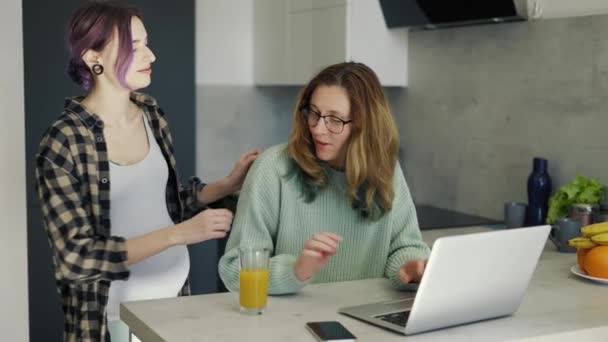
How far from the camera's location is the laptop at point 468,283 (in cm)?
159

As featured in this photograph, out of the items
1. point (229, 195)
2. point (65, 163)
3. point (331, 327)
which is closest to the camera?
point (331, 327)

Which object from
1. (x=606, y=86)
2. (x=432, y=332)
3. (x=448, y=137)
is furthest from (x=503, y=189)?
(x=432, y=332)

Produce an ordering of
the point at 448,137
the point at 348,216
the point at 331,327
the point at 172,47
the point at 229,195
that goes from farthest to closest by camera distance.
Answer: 1. the point at 172,47
2. the point at 448,137
3. the point at 229,195
4. the point at 348,216
5. the point at 331,327

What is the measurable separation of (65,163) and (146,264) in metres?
0.37

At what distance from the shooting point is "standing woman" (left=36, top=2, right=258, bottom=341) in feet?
6.73

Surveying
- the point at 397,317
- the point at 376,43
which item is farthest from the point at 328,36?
the point at 397,317

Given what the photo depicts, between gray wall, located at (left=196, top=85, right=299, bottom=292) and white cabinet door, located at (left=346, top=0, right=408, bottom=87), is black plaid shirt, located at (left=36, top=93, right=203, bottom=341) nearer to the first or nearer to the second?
white cabinet door, located at (left=346, top=0, right=408, bottom=87)

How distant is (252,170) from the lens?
217 centimetres

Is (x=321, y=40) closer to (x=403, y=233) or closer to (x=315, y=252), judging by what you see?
(x=403, y=233)

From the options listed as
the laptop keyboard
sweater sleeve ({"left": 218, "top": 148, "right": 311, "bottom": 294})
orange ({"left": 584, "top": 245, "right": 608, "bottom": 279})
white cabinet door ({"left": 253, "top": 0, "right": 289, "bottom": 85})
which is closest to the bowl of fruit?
orange ({"left": 584, "top": 245, "right": 608, "bottom": 279})

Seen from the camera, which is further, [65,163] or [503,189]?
[503,189]

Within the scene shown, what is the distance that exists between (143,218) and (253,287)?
63cm

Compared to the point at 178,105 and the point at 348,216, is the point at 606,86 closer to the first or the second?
the point at 348,216

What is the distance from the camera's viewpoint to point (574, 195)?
9.33 feet
